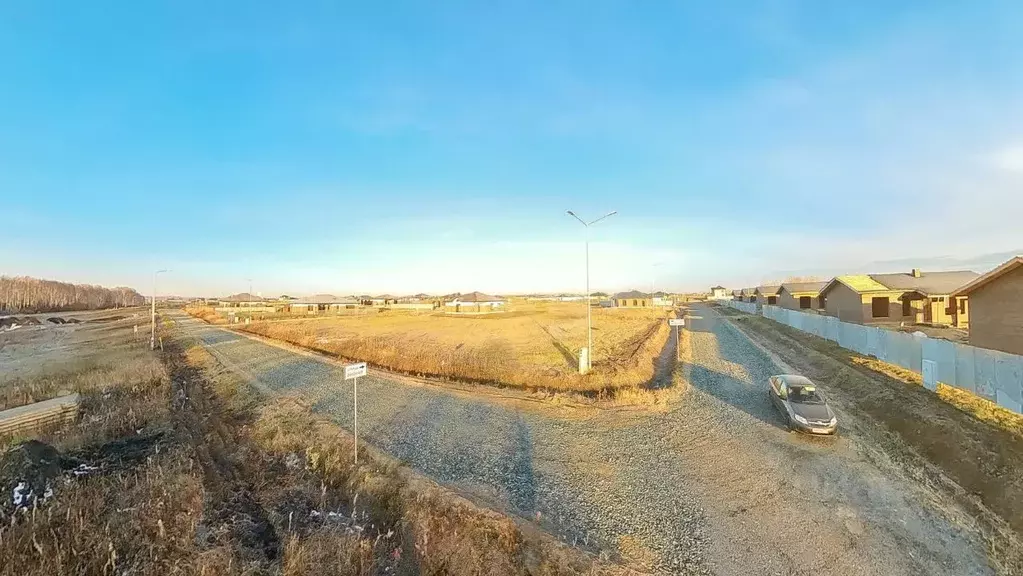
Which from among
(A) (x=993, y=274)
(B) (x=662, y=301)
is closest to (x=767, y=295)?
(B) (x=662, y=301)

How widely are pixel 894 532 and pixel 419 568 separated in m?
8.20

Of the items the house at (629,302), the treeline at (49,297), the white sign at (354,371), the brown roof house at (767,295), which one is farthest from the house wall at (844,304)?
the treeline at (49,297)

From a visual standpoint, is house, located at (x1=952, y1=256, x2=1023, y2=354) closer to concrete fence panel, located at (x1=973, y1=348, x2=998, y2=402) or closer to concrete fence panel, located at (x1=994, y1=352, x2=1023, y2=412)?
concrete fence panel, located at (x1=973, y1=348, x2=998, y2=402)

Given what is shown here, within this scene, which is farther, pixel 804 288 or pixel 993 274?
pixel 804 288

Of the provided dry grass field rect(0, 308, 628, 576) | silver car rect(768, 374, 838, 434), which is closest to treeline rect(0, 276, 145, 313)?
dry grass field rect(0, 308, 628, 576)

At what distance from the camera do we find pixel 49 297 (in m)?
129

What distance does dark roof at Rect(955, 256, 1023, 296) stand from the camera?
711 inches

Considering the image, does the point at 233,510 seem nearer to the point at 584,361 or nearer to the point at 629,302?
the point at 584,361

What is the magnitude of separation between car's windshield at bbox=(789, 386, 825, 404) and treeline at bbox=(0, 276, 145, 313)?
150 m

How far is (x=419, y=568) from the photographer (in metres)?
6.36

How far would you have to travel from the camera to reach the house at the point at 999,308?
1834cm

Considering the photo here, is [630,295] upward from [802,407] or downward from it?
upward

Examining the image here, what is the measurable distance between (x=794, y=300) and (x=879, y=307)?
77.0 feet

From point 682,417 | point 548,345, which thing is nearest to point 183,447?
point 682,417
